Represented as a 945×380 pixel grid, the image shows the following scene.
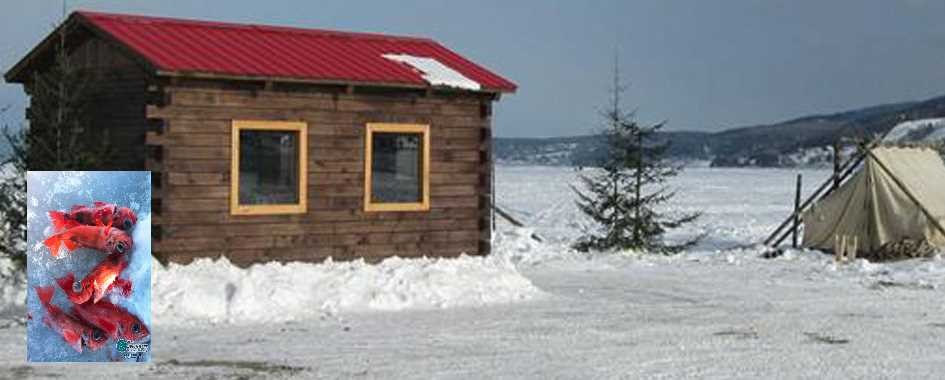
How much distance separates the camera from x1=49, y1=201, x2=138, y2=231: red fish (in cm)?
959

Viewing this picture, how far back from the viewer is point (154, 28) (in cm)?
1706

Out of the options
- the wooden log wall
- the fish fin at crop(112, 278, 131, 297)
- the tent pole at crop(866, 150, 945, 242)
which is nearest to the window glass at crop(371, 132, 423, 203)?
the wooden log wall

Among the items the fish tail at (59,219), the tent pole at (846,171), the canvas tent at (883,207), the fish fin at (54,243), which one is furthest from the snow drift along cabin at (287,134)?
the tent pole at (846,171)

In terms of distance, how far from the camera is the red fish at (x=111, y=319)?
31.5ft

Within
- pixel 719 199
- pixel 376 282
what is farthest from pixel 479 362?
pixel 719 199

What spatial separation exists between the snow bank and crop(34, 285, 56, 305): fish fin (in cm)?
435

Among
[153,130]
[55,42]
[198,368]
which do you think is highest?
[55,42]

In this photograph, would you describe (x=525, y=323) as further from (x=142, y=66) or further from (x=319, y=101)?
(x=142, y=66)

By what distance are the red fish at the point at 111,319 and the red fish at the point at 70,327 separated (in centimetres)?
6

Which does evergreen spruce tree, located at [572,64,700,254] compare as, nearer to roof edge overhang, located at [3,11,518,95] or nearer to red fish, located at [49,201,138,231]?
roof edge overhang, located at [3,11,518,95]

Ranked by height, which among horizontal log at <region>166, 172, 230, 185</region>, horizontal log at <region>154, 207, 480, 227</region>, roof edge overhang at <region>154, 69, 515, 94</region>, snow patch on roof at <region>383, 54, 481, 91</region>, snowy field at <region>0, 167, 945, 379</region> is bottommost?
snowy field at <region>0, 167, 945, 379</region>

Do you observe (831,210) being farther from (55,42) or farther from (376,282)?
(55,42)

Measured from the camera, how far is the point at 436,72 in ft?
59.6

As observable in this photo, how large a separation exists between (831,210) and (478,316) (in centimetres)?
1307
